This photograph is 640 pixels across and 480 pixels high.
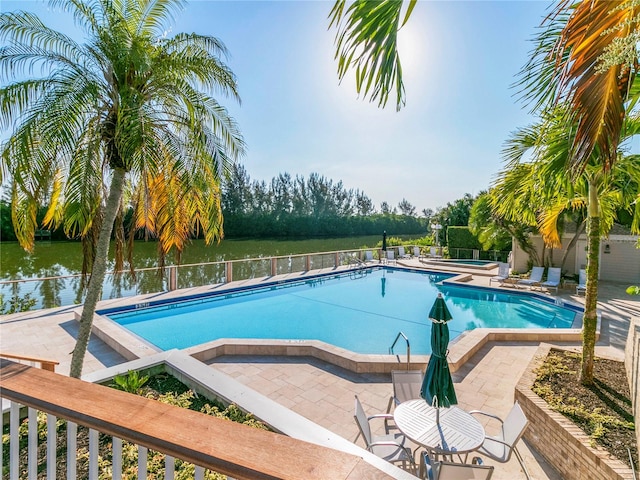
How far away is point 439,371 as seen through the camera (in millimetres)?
3219

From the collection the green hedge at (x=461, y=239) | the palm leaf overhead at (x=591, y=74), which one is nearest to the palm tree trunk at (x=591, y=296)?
the palm leaf overhead at (x=591, y=74)

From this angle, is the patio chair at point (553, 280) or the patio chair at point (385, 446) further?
the patio chair at point (553, 280)

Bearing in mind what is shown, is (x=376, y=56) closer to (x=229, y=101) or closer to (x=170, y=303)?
(x=229, y=101)

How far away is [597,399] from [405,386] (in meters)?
2.17

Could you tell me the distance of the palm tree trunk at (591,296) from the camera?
13.4 ft

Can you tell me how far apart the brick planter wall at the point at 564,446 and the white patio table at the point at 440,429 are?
0.91 meters

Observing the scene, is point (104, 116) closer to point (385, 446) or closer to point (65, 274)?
point (385, 446)

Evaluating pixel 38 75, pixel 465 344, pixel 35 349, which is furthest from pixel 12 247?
pixel 465 344

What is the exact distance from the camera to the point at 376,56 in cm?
158

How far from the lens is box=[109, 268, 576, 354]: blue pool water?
803 cm

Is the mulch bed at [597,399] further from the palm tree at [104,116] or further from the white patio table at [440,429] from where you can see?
the palm tree at [104,116]

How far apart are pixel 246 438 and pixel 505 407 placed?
4667 mm

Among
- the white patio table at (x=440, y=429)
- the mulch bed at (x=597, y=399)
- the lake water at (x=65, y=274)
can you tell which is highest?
the lake water at (x=65, y=274)

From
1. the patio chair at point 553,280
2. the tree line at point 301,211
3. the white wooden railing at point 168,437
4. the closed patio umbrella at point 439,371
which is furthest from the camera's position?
the tree line at point 301,211
